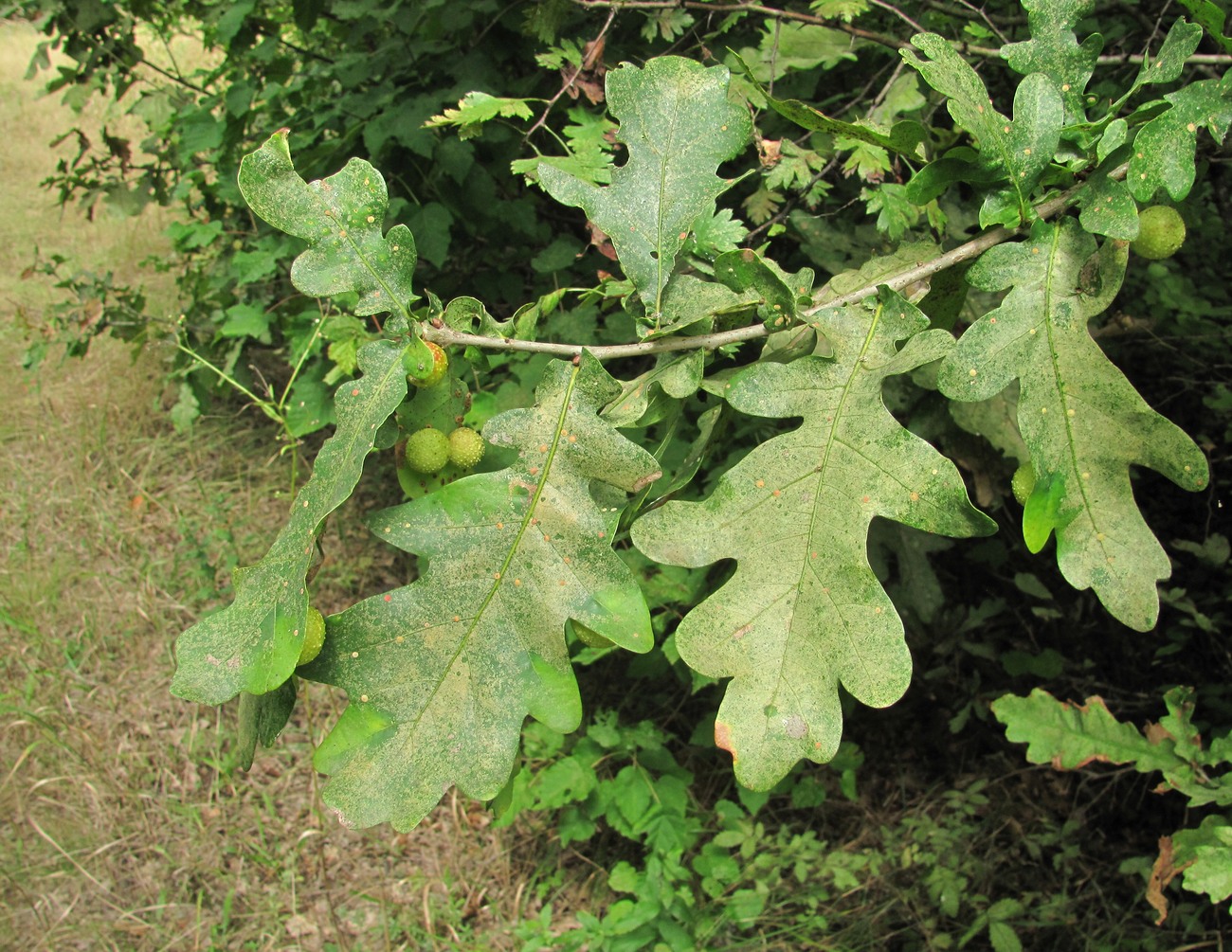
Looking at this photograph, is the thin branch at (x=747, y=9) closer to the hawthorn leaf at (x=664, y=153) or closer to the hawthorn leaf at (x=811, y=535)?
the hawthorn leaf at (x=664, y=153)

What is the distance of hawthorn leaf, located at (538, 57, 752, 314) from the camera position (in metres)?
1.08

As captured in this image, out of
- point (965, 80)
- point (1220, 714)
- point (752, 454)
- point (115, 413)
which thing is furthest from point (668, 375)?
point (115, 413)

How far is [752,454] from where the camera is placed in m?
0.97

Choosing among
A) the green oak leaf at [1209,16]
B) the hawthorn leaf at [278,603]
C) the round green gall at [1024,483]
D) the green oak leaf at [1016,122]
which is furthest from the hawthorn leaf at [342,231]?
the green oak leaf at [1209,16]

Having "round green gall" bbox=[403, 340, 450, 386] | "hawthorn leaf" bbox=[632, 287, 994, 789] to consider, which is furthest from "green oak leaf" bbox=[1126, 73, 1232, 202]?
"round green gall" bbox=[403, 340, 450, 386]

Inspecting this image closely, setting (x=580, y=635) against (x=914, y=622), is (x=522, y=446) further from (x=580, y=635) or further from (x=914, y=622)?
(x=914, y=622)

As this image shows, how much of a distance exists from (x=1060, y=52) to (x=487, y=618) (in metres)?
0.86

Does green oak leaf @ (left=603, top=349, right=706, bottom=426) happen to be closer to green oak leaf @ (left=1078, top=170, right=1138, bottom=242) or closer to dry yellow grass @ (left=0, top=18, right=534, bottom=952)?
green oak leaf @ (left=1078, top=170, right=1138, bottom=242)

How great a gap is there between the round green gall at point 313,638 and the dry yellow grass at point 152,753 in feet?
5.37

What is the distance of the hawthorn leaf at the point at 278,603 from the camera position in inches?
34.4

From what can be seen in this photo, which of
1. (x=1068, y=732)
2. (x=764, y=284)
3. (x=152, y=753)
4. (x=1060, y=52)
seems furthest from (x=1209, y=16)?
(x=152, y=753)

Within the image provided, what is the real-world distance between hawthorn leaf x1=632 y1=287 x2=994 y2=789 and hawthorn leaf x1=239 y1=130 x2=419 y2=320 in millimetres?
383

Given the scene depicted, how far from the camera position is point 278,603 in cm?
90

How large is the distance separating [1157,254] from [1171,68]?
7.6 inches
